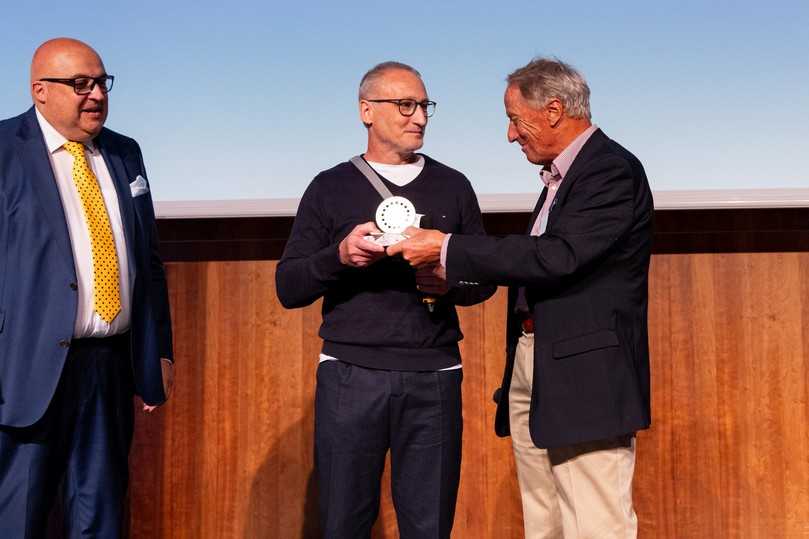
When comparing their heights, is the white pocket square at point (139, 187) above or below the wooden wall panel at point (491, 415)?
above

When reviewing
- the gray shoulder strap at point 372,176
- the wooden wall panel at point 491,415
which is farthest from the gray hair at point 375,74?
the wooden wall panel at point 491,415

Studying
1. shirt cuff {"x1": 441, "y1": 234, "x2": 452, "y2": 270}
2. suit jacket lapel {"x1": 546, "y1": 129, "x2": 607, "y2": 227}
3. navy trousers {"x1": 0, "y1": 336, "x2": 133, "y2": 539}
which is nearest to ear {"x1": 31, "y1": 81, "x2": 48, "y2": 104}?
navy trousers {"x1": 0, "y1": 336, "x2": 133, "y2": 539}

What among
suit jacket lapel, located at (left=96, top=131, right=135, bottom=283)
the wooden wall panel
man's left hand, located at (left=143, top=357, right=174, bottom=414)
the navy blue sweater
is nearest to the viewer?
the navy blue sweater

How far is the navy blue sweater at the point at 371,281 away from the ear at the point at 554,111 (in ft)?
1.14

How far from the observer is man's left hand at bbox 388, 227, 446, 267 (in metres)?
2.36

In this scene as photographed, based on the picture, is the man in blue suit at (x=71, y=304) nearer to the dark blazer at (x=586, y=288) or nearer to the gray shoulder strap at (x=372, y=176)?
the gray shoulder strap at (x=372, y=176)

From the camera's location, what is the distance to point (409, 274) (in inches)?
101

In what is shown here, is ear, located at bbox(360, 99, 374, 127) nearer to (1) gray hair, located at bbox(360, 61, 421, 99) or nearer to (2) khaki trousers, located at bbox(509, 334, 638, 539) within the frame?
(1) gray hair, located at bbox(360, 61, 421, 99)

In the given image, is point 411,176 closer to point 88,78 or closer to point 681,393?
point 88,78

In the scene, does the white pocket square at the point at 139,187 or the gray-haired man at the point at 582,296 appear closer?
the gray-haired man at the point at 582,296

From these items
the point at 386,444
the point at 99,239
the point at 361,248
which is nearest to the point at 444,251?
the point at 361,248

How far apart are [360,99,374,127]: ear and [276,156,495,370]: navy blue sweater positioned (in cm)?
12

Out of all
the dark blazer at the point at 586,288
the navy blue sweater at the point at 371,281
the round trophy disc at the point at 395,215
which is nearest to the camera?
the dark blazer at the point at 586,288

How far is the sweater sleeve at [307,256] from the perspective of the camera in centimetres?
252
